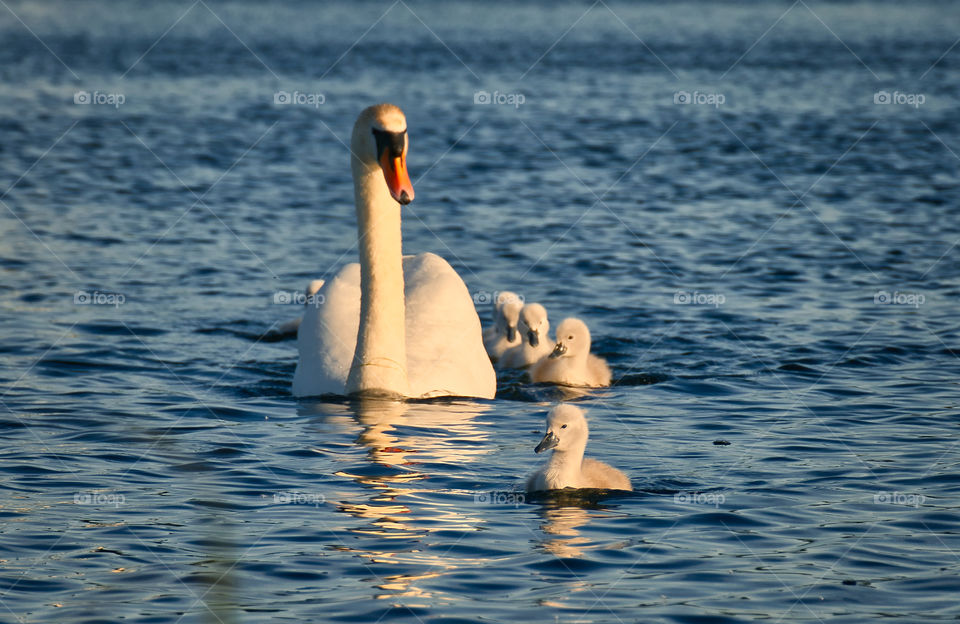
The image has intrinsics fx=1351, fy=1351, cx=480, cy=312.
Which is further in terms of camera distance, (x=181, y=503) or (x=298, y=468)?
(x=298, y=468)

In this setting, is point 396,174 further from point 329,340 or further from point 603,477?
point 603,477

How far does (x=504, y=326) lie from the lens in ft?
44.9

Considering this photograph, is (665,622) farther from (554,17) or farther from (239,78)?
(554,17)

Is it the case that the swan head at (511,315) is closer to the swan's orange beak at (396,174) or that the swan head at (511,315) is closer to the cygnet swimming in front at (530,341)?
the cygnet swimming in front at (530,341)

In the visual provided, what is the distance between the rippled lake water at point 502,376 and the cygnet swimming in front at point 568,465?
0.15 m

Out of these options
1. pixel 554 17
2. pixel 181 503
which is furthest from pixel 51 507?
pixel 554 17

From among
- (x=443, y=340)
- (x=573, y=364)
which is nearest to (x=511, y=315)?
(x=573, y=364)

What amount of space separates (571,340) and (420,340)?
6.06 feet

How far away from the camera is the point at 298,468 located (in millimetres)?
9359

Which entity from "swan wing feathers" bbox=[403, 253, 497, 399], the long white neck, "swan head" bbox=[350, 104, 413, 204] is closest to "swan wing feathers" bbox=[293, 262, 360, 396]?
the long white neck

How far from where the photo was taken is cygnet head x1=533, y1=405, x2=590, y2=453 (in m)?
8.91

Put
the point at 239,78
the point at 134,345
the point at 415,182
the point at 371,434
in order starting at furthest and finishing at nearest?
the point at 239,78 < the point at 415,182 < the point at 134,345 < the point at 371,434

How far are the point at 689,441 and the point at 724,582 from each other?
2.94 meters

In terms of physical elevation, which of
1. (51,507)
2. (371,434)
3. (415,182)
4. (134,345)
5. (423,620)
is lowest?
(423,620)
